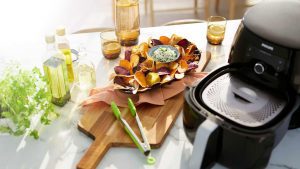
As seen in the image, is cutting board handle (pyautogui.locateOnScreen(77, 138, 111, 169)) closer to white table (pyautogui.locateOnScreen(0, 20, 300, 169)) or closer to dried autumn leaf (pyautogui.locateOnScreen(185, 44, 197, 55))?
white table (pyautogui.locateOnScreen(0, 20, 300, 169))

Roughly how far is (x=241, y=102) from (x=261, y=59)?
0.40 feet

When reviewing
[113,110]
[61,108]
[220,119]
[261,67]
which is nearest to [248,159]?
[220,119]

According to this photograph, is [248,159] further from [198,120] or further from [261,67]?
[261,67]

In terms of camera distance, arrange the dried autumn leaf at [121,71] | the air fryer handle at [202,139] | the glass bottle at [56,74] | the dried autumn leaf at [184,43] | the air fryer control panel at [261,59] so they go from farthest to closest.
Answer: the dried autumn leaf at [184,43] < the dried autumn leaf at [121,71] < the glass bottle at [56,74] < the air fryer control panel at [261,59] < the air fryer handle at [202,139]

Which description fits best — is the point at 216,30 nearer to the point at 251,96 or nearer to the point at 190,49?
the point at 190,49

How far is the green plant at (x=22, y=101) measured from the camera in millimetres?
934

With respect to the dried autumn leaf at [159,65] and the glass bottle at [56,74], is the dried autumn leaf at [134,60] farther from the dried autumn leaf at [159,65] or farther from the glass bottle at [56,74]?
the glass bottle at [56,74]

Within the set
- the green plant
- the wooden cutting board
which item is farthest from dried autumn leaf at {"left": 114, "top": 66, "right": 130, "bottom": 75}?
the green plant

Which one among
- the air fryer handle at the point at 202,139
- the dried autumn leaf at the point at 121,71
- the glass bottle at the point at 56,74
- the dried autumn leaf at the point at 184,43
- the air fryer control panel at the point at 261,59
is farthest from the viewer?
the dried autumn leaf at the point at 184,43

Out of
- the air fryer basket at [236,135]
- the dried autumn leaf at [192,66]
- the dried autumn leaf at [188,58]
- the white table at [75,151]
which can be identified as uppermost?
the dried autumn leaf at [188,58]

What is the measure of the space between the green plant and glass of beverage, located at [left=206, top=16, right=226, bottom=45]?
615 mm

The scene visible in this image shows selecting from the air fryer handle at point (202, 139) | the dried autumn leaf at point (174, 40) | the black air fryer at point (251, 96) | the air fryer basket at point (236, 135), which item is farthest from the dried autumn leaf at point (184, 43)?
the air fryer handle at point (202, 139)

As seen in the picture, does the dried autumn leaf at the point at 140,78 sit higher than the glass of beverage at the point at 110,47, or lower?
lower

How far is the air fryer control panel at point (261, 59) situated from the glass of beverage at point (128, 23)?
0.48 meters
